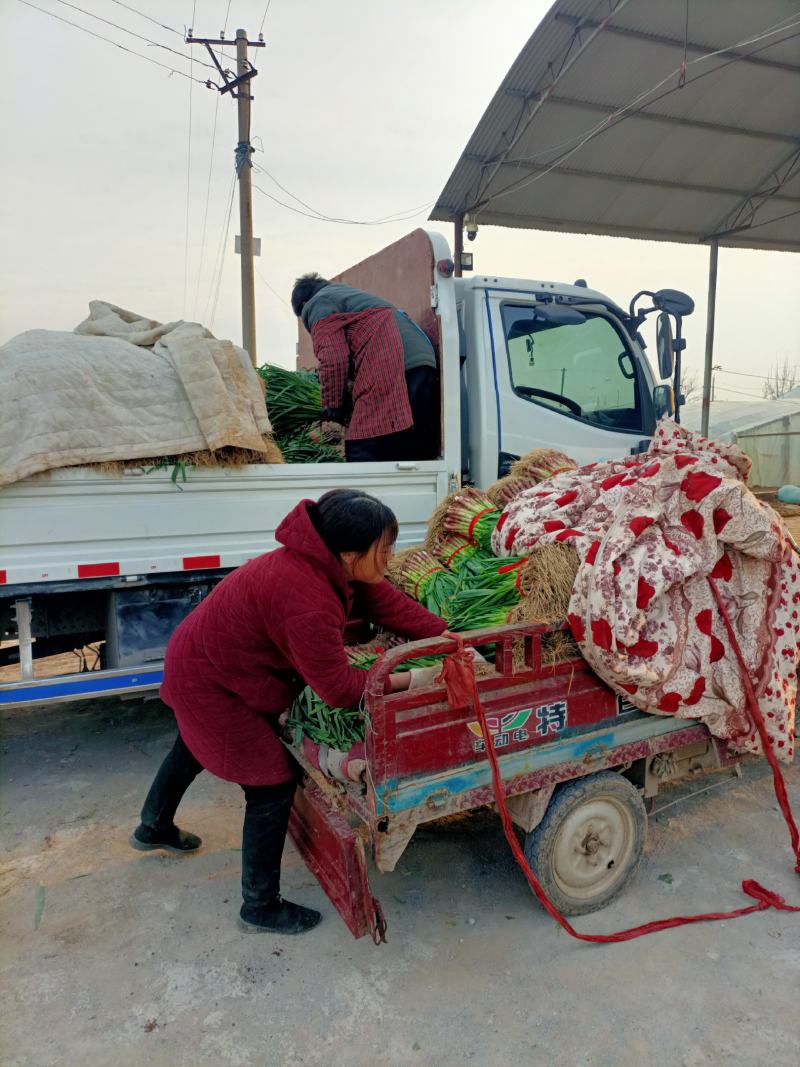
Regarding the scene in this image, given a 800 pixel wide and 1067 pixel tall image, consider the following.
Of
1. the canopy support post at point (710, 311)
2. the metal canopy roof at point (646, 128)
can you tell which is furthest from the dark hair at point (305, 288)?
the canopy support post at point (710, 311)

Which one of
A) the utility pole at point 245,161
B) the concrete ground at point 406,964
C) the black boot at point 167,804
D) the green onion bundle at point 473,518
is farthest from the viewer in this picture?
the utility pole at point 245,161

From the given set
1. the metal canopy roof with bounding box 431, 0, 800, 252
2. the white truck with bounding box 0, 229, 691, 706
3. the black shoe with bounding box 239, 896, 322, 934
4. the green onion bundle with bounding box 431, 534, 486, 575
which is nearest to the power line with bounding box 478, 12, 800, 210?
the metal canopy roof with bounding box 431, 0, 800, 252

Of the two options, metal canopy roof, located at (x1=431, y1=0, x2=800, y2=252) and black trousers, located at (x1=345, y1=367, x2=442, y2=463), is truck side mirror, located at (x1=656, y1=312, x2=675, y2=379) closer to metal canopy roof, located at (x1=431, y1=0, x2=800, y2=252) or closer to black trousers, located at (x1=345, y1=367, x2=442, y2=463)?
black trousers, located at (x1=345, y1=367, x2=442, y2=463)

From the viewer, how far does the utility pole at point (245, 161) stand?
11.0 metres

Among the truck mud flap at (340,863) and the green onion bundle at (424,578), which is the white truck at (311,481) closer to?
the green onion bundle at (424,578)

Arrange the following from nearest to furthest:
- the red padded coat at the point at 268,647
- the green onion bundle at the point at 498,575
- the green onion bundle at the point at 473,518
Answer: the red padded coat at the point at 268,647
the green onion bundle at the point at 498,575
the green onion bundle at the point at 473,518

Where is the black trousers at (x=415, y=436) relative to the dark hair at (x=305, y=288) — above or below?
below

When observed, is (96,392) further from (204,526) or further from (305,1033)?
(305,1033)

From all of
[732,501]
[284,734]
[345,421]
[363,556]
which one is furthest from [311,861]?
[345,421]

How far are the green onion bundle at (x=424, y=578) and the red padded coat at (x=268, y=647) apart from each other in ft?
1.31

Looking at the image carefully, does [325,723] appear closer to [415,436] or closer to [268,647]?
[268,647]

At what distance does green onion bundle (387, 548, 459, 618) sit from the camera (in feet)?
10.1

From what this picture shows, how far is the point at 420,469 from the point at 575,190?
9309mm

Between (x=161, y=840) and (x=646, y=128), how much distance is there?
1118 centimetres
